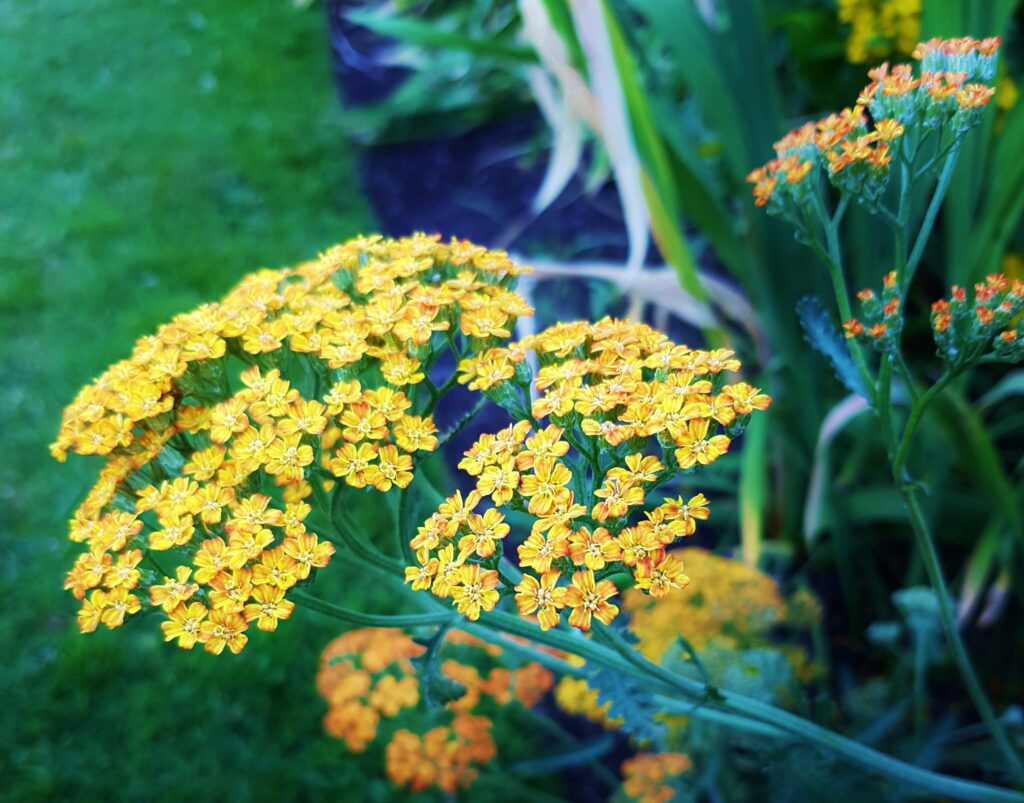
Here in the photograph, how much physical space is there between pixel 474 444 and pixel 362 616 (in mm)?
188

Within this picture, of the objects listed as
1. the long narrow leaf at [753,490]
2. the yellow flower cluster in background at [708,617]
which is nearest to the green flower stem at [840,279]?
the yellow flower cluster in background at [708,617]

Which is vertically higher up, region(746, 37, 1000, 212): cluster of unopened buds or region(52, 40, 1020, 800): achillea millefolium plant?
region(746, 37, 1000, 212): cluster of unopened buds

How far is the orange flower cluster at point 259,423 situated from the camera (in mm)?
786

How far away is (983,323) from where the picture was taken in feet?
2.73

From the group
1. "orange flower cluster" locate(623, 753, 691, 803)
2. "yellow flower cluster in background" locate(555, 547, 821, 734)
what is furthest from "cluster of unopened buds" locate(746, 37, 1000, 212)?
"orange flower cluster" locate(623, 753, 691, 803)

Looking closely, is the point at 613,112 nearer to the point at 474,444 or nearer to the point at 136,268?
the point at 474,444

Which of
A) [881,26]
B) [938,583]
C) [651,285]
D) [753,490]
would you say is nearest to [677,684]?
[938,583]

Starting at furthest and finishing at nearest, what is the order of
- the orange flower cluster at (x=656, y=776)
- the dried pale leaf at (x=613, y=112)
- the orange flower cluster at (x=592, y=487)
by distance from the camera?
the dried pale leaf at (x=613, y=112) → the orange flower cluster at (x=656, y=776) → the orange flower cluster at (x=592, y=487)

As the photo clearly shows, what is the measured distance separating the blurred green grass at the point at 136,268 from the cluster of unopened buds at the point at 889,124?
4.66 feet

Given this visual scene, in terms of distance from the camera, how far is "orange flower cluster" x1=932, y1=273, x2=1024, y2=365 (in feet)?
2.71

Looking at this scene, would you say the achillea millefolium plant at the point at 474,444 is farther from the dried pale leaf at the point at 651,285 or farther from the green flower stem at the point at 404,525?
the dried pale leaf at the point at 651,285

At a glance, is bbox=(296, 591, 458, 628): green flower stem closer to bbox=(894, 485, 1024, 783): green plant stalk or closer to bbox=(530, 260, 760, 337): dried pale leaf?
bbox=(894, 485, 1024, 783): green plant stalk

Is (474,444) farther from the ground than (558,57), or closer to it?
closer to it

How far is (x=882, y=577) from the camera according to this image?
199 cm
